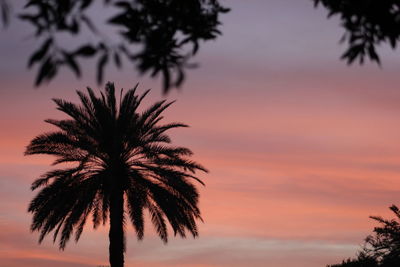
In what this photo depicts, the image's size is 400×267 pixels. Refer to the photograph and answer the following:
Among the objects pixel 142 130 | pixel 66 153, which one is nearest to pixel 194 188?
pixel 142 130

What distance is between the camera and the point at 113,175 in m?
27.6

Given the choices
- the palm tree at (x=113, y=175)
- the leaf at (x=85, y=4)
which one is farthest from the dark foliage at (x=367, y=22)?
the palm tree at (x=113, y=175)

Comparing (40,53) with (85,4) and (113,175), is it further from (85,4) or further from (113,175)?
(113,175)

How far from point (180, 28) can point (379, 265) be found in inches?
944

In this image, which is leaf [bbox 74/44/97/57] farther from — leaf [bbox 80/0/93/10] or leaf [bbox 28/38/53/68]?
leaf [bbox 80/0/93/10]

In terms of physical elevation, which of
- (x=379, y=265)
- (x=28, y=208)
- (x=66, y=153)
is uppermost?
(x=66, y=153)

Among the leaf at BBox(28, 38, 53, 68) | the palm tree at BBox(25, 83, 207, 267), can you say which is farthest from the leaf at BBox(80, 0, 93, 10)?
the palm tree at BBox(25, 83, 207, 267)

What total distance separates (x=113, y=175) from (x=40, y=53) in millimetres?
21796

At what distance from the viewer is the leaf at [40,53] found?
5.85 meters

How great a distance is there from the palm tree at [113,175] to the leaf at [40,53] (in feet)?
68.9

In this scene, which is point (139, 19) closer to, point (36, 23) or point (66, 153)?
point (36, 23)

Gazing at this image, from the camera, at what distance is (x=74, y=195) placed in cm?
2691

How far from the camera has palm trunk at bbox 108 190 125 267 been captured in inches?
1089

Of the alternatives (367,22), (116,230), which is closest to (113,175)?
(116,230)
